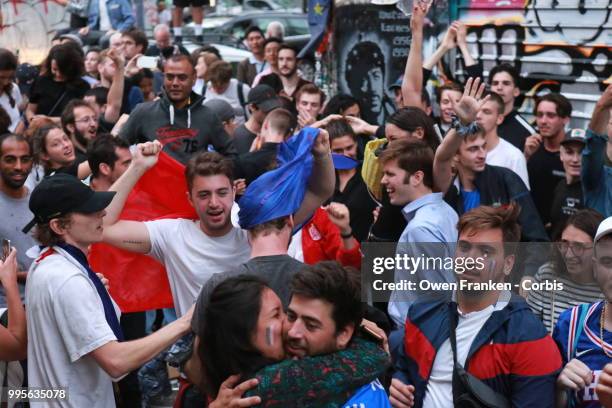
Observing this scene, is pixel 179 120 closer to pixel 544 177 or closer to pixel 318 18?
pixel 544 177

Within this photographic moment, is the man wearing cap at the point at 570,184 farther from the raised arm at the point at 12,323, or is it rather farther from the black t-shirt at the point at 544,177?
the raised arm at the point at 12,323

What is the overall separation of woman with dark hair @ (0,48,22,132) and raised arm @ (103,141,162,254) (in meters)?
4.92

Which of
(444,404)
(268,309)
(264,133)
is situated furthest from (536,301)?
(264,133)

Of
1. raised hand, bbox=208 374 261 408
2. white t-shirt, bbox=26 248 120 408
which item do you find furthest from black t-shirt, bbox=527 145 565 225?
raised hand, bbox=208 374 261 408

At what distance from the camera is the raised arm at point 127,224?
5.32 m

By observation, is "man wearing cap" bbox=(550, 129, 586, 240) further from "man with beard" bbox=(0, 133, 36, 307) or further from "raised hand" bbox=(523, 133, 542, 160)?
"man with beard" bbox=(0, 133, 36, 307)

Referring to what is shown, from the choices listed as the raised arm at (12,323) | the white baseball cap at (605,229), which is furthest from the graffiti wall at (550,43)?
the raised arm at (12,323)

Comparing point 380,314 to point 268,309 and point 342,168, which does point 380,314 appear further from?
point 342,168

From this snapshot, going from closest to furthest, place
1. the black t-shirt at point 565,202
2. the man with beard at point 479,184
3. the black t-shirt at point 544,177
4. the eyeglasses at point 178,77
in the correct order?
the man with beard at point 479,184, the black t-shirt at point 565,202, the eyeglasses at point 178,77, the black t-shirt at point 544,177

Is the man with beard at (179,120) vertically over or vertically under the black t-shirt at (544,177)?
over

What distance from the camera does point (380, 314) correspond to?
4.50 metres

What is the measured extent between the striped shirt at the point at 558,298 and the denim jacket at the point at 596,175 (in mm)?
1581

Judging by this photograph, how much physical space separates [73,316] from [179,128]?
11.6ft

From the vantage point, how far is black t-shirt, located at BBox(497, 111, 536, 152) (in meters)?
8.55
